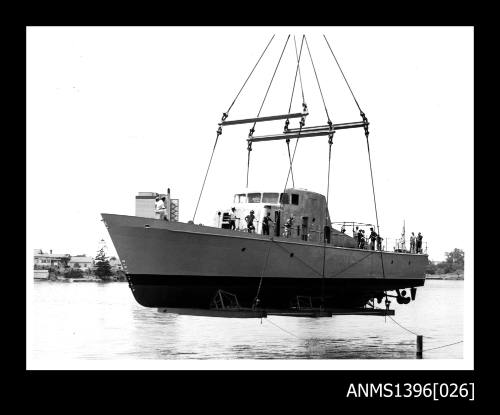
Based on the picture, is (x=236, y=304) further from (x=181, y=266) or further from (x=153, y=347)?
(x=153, y=347)

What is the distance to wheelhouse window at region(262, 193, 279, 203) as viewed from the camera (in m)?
22.3

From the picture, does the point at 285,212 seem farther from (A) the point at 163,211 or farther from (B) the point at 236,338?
(A) the point at 163,211

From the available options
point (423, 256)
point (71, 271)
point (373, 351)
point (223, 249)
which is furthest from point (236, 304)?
point (71, 271)

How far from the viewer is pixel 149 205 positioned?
61.2ft

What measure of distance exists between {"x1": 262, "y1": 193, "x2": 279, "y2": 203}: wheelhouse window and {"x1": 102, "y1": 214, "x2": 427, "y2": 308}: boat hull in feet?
5.72

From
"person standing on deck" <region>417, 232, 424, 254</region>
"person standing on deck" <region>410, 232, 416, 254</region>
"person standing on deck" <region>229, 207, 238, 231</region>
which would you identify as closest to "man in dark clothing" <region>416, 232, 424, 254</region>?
"person standing on deck" <region>417, 232, 424, 254</region>

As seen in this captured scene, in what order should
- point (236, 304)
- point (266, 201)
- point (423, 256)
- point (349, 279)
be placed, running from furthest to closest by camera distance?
point (423, 256), point (349, 279), point (266, 201), point (236, 304)

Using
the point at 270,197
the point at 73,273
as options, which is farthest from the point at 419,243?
the point at 73,273

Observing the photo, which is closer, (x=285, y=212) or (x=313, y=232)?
(x=285, y=212)

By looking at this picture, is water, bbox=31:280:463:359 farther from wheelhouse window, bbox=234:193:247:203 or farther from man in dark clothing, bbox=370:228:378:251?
wheelhouse window, bbox=234:193:247:203

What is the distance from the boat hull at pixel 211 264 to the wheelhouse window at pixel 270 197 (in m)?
1.74

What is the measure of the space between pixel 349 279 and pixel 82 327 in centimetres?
1153

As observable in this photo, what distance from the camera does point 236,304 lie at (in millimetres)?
19312

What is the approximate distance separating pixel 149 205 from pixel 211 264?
92.4 inches
